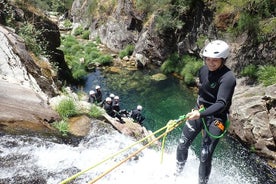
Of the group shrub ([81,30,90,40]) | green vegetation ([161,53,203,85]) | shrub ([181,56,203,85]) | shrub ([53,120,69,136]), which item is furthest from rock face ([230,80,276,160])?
shrub ([81,30,90,40])

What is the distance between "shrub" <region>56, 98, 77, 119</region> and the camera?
344 inches

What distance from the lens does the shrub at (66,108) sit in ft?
28.7

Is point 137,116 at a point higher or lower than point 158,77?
higher

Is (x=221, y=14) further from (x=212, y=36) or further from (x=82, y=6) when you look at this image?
(x=82, y=6)

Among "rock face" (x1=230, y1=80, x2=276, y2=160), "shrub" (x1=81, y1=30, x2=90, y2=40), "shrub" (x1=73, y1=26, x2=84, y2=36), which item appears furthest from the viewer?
"shrub" (x1=73, y1=26, x2=84, y2=36)

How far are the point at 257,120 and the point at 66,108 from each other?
990 centimetres

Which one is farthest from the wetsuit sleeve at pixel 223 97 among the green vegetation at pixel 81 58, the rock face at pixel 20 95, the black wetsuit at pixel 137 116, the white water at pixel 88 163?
the green vegetation at pixel 81 58

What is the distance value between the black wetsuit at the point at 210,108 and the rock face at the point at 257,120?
9069 mm

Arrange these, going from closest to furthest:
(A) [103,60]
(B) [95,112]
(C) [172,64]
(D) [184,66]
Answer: (B) [95,112], (D) [184,66], (C) [172,64], (A) [103,60]

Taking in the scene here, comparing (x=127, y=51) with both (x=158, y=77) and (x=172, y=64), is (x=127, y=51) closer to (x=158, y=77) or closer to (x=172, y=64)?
(x=172, y=64)

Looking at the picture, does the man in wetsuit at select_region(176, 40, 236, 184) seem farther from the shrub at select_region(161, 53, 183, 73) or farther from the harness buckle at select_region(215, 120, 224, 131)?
the shrub at select_region(161, 53, 183, 73)

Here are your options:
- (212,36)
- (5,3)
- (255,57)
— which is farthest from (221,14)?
(5,3)

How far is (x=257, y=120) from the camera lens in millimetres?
15086

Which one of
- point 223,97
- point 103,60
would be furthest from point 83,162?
point 103,60
